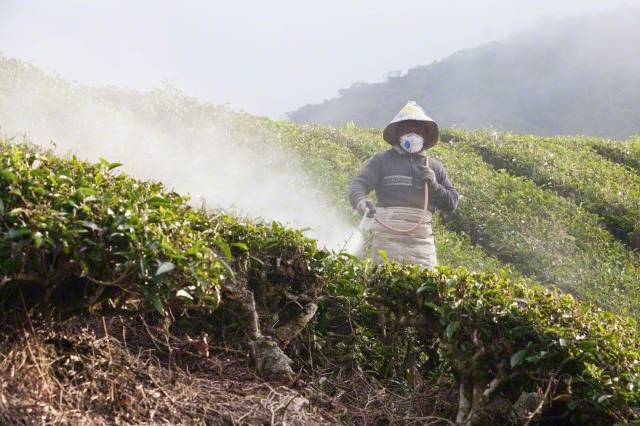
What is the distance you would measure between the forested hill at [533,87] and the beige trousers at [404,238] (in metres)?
31.8

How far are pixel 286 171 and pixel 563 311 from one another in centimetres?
837

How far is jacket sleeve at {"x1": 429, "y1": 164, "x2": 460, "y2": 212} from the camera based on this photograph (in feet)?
24.3

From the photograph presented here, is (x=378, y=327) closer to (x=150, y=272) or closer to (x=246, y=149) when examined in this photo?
(x=150, y=272)

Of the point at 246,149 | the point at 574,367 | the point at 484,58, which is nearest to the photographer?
the point at 574,367

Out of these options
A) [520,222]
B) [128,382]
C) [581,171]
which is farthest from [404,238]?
[581,171]

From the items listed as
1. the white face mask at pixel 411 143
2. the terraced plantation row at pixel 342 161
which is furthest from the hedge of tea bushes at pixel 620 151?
the white face mask at pixel 411 143

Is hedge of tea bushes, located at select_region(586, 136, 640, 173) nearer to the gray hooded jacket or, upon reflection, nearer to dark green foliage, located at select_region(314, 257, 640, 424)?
the gray hooded jacket

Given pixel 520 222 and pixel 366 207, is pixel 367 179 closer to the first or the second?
pixel 366 207

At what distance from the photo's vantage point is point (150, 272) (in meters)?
3.16

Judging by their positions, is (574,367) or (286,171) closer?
(574,367)

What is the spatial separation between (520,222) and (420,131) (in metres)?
3.78

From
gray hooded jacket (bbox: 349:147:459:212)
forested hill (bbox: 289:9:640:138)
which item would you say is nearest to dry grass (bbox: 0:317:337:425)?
gray hooded jacket (bbox: 349:147:459:212)

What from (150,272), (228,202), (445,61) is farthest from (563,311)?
(445,61)

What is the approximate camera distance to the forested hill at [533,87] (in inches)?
1577
